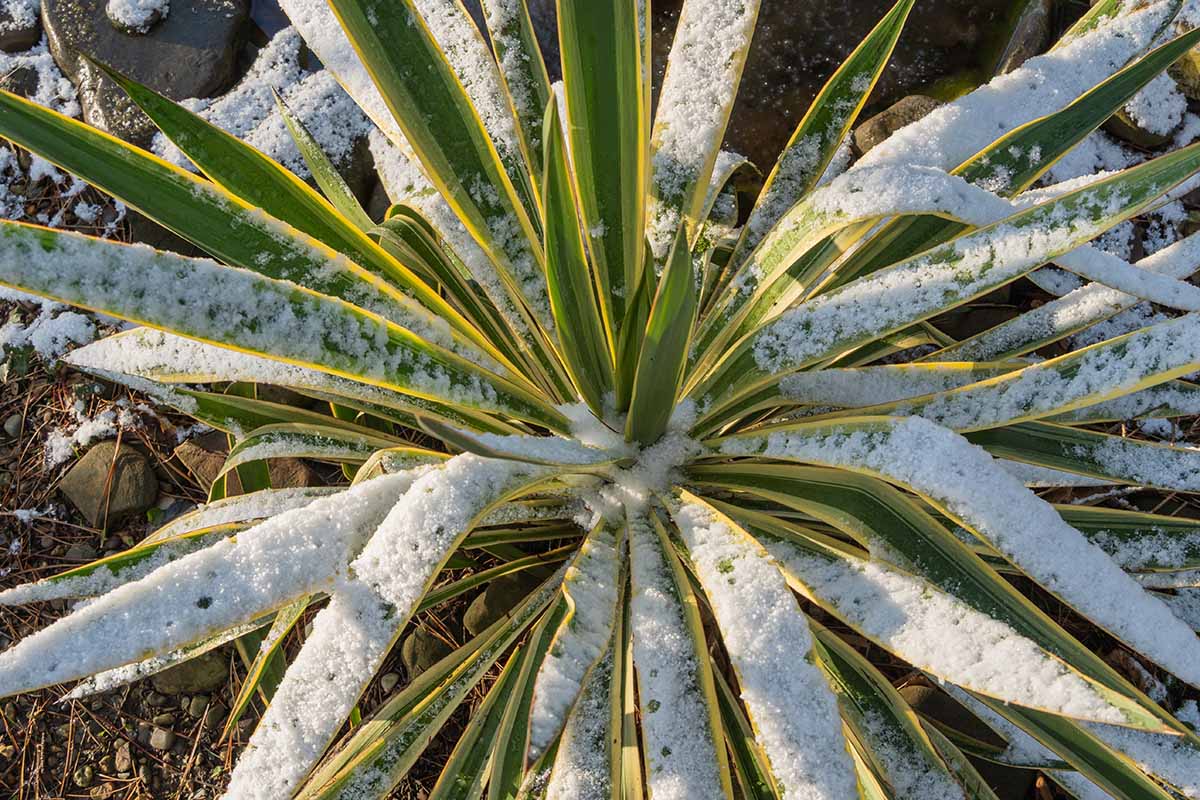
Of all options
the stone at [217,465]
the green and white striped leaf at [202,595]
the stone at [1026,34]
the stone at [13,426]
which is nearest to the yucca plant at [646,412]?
the green and white striped leaf at [202,595]

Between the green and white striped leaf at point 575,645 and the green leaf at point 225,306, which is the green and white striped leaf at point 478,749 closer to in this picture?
the green and white striped leaf at point 575,645

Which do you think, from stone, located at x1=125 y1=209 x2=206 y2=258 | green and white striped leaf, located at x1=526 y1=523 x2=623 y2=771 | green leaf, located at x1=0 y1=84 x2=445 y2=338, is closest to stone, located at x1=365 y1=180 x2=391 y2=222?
stone, located at x1=125 y1=209 x2=206 y2=258

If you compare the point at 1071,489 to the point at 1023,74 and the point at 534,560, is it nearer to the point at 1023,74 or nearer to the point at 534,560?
the point at 1023,74

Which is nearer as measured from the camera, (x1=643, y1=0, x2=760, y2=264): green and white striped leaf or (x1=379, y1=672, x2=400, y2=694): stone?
(x1=643, y1=0, x2=760, y2=264): green and white striped leaf

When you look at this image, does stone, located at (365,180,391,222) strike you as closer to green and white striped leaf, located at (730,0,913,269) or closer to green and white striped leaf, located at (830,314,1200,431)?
green and white striped leaf, located at (730,0,913,269)

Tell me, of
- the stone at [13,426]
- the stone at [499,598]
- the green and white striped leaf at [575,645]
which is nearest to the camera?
the green and white striped leaf at [575,645]

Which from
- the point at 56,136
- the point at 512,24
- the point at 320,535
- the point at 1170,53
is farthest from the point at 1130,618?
the point at 56,136
